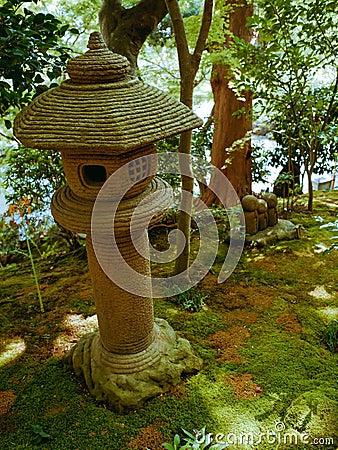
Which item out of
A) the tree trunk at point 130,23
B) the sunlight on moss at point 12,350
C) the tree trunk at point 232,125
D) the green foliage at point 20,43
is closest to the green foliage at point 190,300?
the sunlight on moss at point 12,350

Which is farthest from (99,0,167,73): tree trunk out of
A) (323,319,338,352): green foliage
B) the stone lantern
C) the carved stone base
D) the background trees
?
(323,319,338,352): green foliage

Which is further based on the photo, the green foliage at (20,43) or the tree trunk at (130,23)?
the tree trunk at (130,23)

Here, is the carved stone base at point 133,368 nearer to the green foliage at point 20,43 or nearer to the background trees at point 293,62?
the green foliage at point 20,43

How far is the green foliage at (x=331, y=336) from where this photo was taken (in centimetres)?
355

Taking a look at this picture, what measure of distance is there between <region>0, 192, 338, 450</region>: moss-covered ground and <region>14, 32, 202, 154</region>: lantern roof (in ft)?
6.69

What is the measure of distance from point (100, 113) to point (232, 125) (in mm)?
4060

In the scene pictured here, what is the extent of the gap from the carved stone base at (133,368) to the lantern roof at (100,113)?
5.91 feet

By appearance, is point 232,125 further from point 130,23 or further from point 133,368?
point 133,368

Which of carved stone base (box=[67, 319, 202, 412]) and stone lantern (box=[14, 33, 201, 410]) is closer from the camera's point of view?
stone lantern (box=[14, 33, 201, 410])

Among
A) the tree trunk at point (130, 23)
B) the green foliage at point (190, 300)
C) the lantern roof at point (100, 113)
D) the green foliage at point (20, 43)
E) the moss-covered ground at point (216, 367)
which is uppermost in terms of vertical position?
the tree trunk at point (130, 23)

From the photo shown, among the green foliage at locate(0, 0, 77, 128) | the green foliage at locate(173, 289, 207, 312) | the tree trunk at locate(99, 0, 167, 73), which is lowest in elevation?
the green foliage at locate(173, 289, 207, 312)

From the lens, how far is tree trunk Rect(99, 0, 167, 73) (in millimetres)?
4867

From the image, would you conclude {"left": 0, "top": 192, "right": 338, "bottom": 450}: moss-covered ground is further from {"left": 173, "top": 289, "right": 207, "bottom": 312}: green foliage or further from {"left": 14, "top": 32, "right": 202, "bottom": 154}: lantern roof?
{"left": 14, "top": 32, "right": 202, "bottom": 154}: lantern roof

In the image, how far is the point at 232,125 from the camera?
19.3 ft
